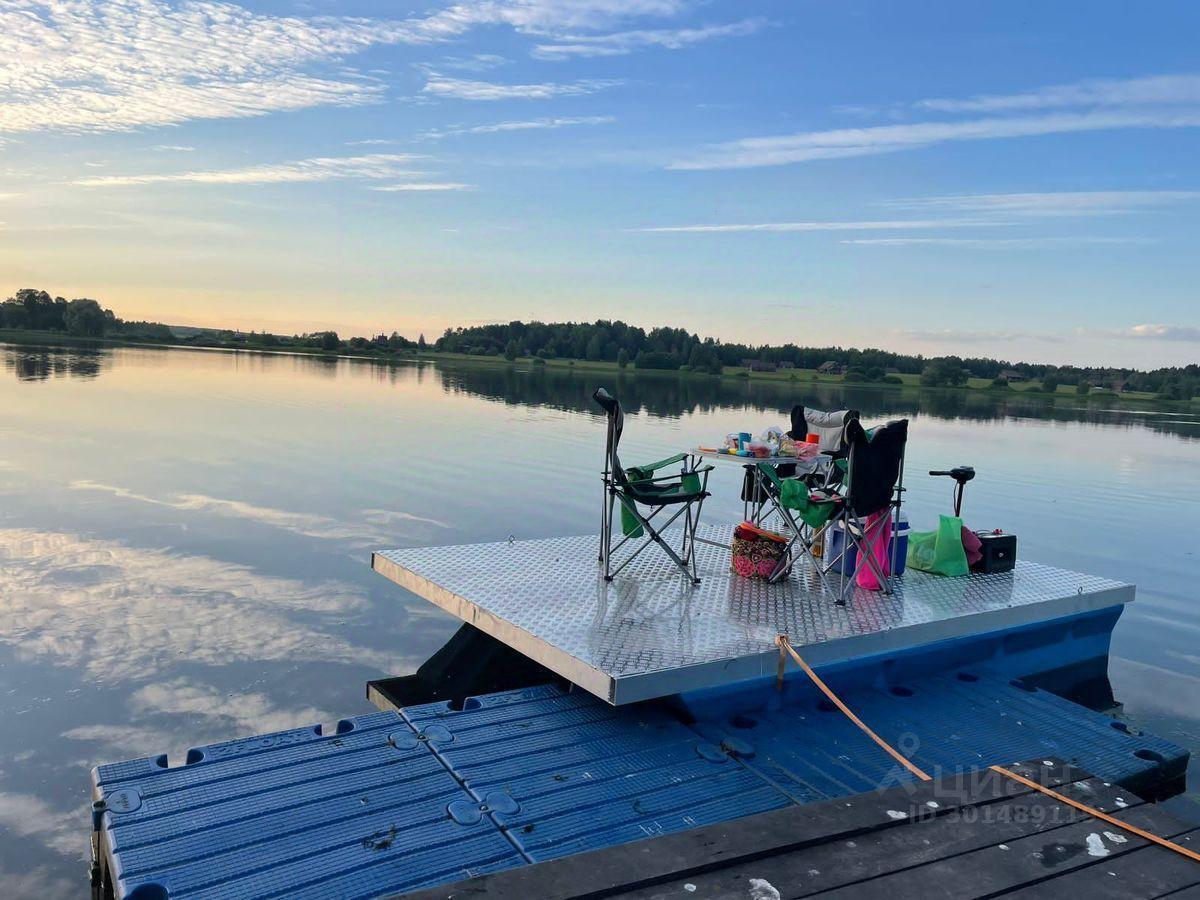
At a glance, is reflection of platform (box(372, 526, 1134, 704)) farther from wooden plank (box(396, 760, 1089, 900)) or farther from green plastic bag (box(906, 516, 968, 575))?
wooden plank (box(396, 760, 1089, 900))

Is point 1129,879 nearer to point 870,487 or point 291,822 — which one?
point 291,822

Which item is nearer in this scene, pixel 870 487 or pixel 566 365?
pixel 870 487

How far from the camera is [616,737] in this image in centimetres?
355

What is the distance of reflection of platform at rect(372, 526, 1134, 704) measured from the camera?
379 centimetres

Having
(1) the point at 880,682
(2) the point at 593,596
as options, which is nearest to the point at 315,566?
(2) the point at 593,596

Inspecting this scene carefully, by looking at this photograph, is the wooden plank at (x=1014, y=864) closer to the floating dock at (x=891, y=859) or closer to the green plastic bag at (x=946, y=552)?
A: the floating dock at (x=891, y=859)

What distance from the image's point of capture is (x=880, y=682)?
14.9 ft

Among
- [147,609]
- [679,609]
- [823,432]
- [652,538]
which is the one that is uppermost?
[823,432]

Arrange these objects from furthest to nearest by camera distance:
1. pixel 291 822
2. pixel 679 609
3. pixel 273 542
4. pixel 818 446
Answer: pixel 273 542 < pixel 818 446 < pixel 679 609 < pixel 291 822

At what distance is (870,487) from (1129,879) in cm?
301

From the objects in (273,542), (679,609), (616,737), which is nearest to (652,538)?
(679,609)

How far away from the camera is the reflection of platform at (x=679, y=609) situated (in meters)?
3.79

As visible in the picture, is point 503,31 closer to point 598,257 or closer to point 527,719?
point 527,719

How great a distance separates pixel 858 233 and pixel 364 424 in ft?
53.1
